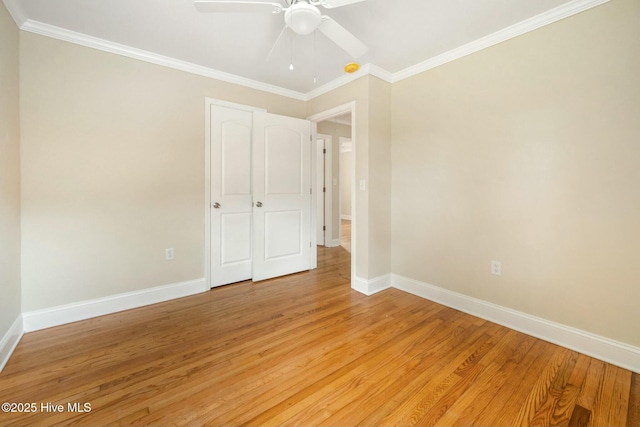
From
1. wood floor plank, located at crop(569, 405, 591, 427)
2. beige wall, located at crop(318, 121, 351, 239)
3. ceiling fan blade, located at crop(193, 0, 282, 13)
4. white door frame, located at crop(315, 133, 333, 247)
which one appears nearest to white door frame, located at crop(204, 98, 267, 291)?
ceiling fan blade, located at crop(193, 0, 282, 13)

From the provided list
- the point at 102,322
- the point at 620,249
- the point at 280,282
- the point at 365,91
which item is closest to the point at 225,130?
the point at 365,91

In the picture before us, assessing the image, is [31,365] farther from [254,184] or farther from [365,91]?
[365,91]

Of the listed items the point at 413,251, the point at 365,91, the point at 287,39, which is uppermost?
the point at 287,39

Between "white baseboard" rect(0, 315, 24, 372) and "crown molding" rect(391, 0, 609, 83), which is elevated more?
"crown molding" rect(391, 0, 609, 83)

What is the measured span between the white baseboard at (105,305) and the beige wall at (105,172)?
5 centimetres

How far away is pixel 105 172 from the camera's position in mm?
2359

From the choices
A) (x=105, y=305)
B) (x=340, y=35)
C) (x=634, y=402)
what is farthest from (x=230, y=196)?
(x=634, y=402)

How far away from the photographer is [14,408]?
1342 mm

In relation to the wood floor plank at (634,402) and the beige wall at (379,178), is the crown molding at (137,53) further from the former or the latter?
the wood floor plank at (634,402)

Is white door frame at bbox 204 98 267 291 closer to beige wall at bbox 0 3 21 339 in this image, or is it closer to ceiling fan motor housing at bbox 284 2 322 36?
beige wall at bbox 0 3 21 339

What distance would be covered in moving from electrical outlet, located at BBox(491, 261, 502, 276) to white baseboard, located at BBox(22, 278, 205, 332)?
2880 millimetres

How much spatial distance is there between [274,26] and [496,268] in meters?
2.74

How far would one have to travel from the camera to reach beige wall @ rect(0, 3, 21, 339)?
174 centimetres

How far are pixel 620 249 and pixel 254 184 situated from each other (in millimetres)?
3155
